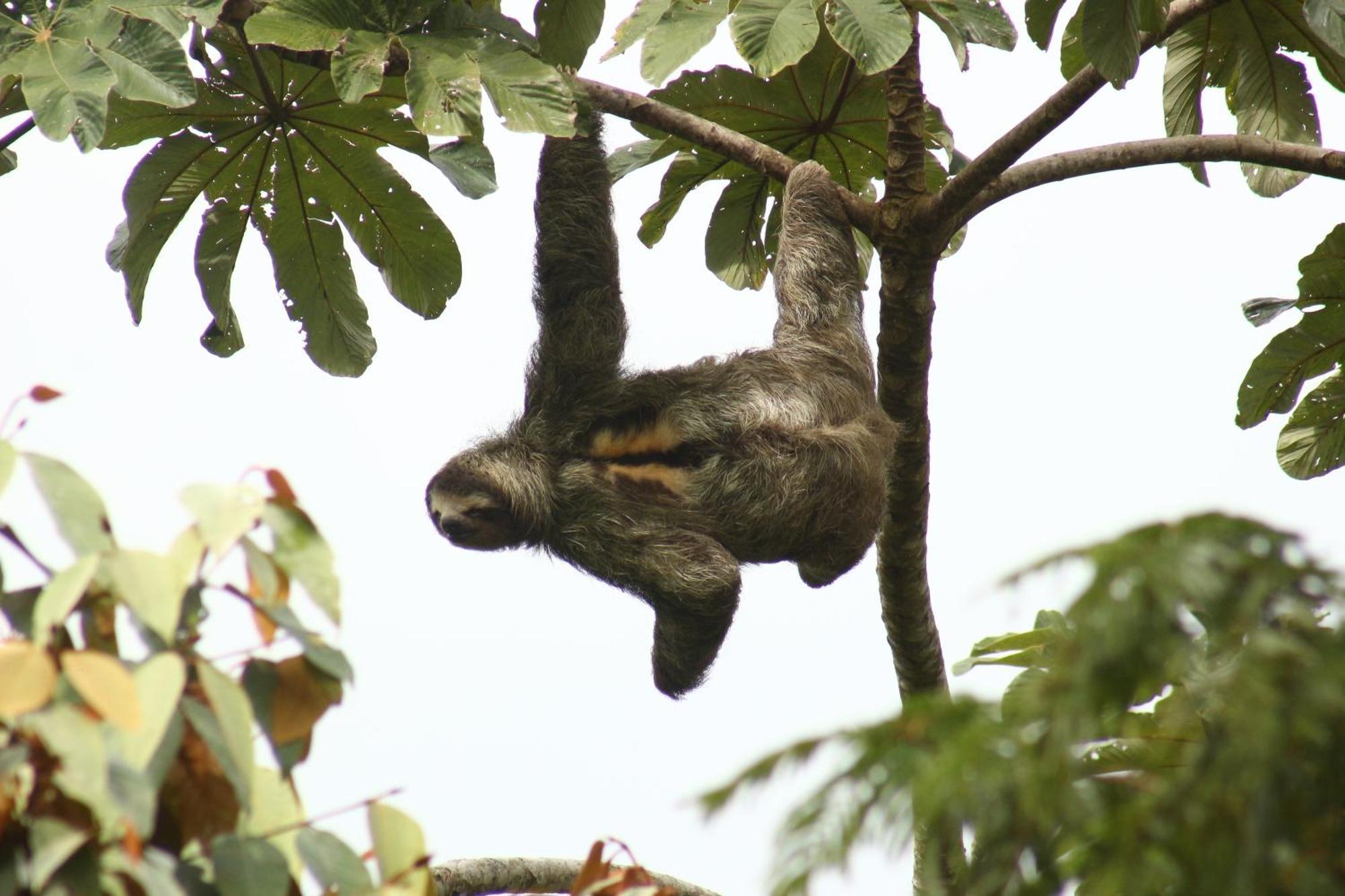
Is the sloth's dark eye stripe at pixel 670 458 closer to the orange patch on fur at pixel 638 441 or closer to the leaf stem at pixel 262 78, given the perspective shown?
the orange patch on fur at pixel 638 441

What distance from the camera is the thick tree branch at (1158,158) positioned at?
18.8 feet

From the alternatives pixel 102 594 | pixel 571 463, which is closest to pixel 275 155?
pixel 571 463

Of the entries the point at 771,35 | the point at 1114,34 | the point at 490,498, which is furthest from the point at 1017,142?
the point at 490,498

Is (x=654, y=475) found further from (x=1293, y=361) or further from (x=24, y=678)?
(x=24, y=678)

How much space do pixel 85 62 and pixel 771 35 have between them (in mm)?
2466

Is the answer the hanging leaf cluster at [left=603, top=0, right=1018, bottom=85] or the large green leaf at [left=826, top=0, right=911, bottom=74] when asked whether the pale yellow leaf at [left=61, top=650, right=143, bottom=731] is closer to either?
the hanging leaf cluster at [left=603, top=0, right=1018, bottom=85]

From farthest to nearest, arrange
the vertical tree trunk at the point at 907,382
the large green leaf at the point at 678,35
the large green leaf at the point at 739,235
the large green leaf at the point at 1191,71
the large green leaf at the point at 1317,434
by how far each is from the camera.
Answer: the large green leaf at the point at 739,235
the large green leaf at the point at 1317,434
the large green leaf at the point at 1191,71
the vertical tree trunk at the point at 907,382
the large green leaf at the point at 678,35

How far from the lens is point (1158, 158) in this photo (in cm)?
573

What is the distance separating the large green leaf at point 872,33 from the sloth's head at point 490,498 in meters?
2.56

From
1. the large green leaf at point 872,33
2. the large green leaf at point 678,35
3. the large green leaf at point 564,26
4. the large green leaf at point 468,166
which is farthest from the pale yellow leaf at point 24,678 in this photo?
the large green leaf at point 564,26

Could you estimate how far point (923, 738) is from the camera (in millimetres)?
1874

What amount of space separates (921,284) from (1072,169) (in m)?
0.84

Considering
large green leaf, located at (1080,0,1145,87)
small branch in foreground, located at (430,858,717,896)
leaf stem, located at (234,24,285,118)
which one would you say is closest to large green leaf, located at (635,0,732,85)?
large green leaf, located at (1080,0,1145,87)

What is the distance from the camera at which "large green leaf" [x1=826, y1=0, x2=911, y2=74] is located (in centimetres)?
505
